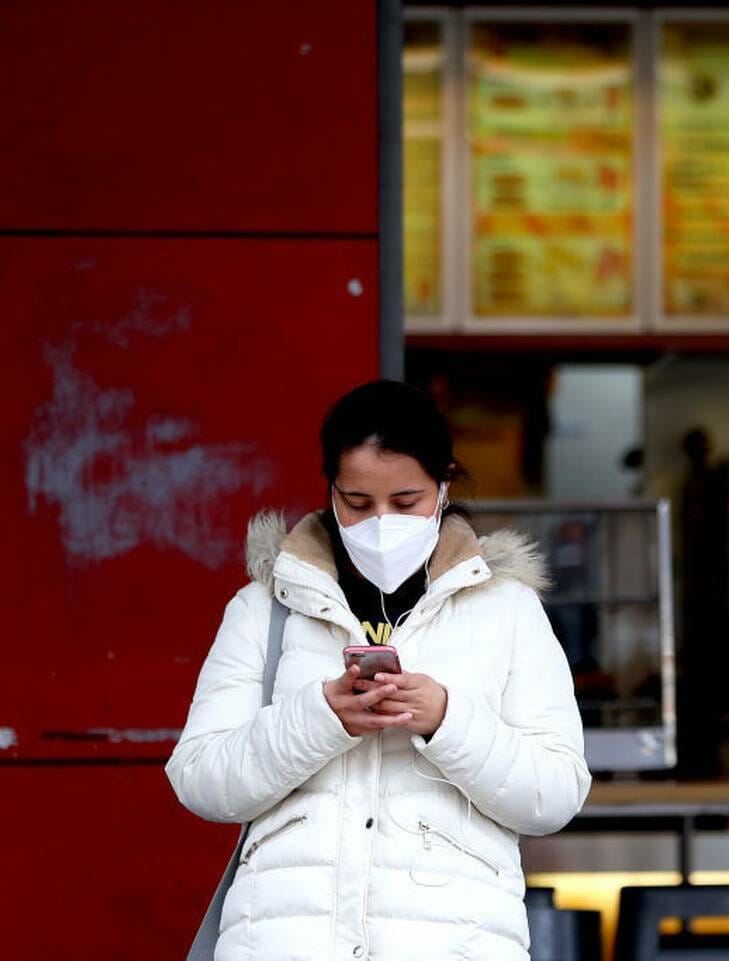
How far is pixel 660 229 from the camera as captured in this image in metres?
6.87

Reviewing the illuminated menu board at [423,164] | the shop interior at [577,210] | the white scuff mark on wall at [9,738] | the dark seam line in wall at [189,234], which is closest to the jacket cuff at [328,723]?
the white scuff mark on wall at [9,738]

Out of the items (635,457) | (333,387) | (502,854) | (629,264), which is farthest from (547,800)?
(635,457)

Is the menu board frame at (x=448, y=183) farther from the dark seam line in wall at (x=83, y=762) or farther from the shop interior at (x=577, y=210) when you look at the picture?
the dark seam line in wall at (x=83, y=762)

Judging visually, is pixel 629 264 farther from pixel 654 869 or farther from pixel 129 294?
pixel 129 294

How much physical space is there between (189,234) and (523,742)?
7.37 feet

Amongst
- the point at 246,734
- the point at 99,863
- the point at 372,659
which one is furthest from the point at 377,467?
the point at 99,863

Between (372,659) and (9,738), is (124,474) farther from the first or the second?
(372,659)

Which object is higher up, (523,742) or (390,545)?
(390,545)

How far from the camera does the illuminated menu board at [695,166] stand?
6777 mm

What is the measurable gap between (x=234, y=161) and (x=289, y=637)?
2.05 metres

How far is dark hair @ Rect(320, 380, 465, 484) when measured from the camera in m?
2.49

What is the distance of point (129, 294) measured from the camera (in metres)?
4.27

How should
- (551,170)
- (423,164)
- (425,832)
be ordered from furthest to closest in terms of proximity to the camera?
(551,170)
(423,164)
(425,832)

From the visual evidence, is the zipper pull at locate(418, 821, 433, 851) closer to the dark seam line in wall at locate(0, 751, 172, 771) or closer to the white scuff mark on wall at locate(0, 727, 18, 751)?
the dark seam line in wall at locate(0, 751, 172, 771)
